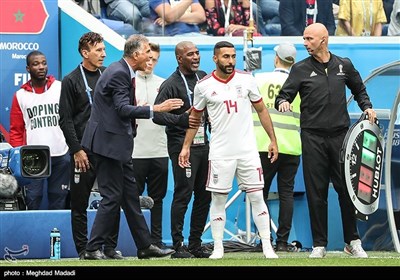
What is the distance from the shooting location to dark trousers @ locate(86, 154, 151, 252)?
543 inches

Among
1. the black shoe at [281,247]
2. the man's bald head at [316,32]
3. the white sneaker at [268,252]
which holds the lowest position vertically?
the black shoe at [281,247]

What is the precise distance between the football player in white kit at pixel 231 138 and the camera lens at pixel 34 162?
2.31m

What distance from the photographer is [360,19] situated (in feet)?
59.3

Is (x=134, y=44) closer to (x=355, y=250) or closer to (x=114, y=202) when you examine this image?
(x=114, y=202)

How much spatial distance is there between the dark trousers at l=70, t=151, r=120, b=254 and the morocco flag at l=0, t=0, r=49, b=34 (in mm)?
3347

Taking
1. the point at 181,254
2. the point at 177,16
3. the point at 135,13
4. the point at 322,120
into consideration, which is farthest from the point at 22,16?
the point at 322,120

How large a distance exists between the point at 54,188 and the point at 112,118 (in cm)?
290

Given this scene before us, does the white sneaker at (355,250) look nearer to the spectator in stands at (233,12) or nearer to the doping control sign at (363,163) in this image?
the doping control sign at (363,163)

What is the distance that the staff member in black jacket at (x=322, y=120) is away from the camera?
46.7 feet

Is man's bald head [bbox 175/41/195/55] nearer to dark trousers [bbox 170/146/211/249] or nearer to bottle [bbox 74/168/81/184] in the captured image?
dark trousers [bbox 170/146/211/249]

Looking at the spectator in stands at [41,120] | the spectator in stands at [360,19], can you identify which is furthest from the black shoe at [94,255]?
the spectator in stands at [360,19]

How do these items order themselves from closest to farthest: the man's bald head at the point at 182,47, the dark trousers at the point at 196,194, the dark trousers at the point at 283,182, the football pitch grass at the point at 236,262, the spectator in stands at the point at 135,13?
the football pitch grass at the point at 236,262
the dark trousers at the point at 196,194
the man's bald head at the point at 182,47
the dark trousers at the point at 283,182
the spectator in stands at the point at 135,13

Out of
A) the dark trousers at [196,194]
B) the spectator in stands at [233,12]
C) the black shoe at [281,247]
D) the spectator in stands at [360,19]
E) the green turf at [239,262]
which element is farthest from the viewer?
the spectator in stands at [360,19]
